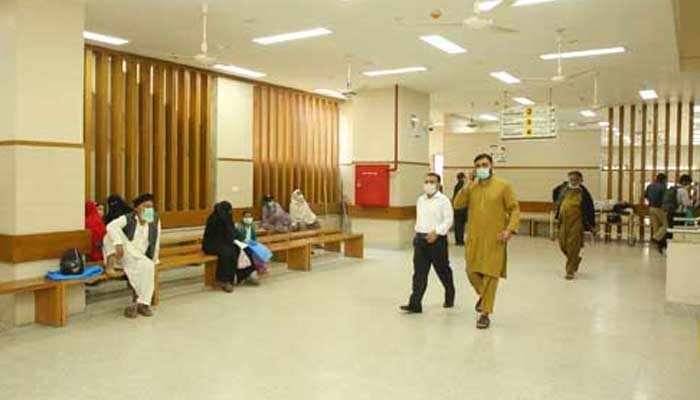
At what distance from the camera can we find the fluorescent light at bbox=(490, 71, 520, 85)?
9.91 meters

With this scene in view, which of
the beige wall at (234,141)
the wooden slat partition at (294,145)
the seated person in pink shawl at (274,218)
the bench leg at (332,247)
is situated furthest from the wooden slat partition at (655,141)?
the beige wall at (234,141)

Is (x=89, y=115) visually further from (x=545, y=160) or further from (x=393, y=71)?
(x=545, y=160)

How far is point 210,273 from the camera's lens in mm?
7453

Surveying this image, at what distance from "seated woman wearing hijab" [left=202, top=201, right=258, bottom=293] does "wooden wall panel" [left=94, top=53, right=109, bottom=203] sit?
2.05 meters

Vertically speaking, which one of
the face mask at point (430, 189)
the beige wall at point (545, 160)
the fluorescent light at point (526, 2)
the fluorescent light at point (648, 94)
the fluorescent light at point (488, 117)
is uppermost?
the fluorescent light at point (488, 117)

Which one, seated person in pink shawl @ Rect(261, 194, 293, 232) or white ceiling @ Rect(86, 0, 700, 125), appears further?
seated person in pink shawl @ Rect(261, 194, 293, 232)

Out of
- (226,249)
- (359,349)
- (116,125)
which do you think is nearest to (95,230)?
(226,249)

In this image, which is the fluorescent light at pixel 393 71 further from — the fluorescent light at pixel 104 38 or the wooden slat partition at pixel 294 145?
the fluorescent light at pixel 104 38

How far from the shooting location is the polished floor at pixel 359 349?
12.6ft

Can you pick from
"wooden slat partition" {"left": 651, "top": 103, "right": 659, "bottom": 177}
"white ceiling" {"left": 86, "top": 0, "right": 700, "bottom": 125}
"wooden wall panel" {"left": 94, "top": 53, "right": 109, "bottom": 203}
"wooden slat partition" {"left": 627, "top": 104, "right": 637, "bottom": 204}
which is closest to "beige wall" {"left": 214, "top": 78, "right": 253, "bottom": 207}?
"white ceiling" {"left": 86, "top": 0, "right": 700, "bottom": 125}

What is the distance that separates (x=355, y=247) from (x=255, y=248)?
2914 millimetres

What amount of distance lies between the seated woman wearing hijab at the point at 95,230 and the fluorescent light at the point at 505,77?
660 cm

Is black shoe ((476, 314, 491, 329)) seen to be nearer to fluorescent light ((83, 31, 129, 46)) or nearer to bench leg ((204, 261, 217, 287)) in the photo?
bench leg ((204, 261, 217, 287))

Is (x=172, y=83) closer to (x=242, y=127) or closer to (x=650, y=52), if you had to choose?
(x=242, y=127)
